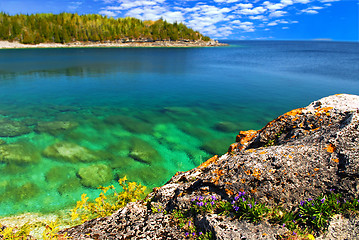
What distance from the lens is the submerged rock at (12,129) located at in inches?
711

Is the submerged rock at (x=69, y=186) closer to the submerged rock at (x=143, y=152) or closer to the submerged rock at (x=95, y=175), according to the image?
the submerged rock at (x=95, y=175)

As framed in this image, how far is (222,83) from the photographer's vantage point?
4403cm

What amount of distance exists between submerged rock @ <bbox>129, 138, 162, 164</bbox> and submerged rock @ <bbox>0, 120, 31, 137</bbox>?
9.92 m

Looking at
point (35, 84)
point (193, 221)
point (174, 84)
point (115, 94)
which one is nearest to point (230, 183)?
point (193, 221)

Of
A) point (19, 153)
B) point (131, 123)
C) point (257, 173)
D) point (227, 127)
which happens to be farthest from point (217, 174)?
point (131, 123)

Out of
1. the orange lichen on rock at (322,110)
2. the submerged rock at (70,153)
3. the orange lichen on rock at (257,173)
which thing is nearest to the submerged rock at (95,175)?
the submerged rock at (70,153)

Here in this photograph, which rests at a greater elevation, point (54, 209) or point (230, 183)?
Result: point (230, 183)

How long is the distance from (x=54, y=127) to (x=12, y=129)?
3.43 meters

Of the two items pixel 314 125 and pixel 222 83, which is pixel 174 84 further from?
pixel 314 125

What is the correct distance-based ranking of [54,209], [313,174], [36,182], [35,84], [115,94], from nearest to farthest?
1. [313,174]
2. [54,209]
3. [36,182]
4. [115,94]
5. [35,84]

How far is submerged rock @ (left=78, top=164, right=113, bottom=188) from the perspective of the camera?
12398 mm

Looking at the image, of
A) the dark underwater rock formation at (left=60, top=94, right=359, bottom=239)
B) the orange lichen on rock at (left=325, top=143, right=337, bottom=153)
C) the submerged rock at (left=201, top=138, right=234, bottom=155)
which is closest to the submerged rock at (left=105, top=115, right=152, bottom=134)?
the submerged rock at (left=201, top=138, right=234, bottom=155)

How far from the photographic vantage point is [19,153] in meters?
15.1

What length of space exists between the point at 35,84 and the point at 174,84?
2608cm
